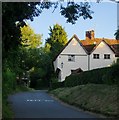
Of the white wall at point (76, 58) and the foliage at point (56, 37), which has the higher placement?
the foliage at point (56, 37)

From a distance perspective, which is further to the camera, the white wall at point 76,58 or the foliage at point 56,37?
the foliage at point 56,37

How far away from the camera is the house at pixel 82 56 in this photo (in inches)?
2820

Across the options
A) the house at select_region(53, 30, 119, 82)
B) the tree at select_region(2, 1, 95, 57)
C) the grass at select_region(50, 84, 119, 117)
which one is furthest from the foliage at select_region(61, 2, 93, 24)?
the house at select_region(53, 30, 119, 82)

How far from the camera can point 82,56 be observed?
72438mm

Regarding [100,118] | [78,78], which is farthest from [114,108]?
[78,78]

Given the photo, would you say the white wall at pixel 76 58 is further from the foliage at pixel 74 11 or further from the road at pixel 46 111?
the foliage at pixel 74 11

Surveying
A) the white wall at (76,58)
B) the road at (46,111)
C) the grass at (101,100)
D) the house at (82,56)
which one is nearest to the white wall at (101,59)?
the house at (82,56)

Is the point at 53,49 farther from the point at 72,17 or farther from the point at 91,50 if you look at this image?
the point at 72,17

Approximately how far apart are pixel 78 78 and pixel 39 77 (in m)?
38.0

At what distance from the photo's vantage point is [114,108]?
2172 centimetres

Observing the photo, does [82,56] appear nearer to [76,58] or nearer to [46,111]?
[76,58]

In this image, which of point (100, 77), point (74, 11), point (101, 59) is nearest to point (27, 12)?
point (74, 11)

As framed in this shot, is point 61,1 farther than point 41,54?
No

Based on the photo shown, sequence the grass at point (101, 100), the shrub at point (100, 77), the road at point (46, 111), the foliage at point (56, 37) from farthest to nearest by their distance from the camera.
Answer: the foliage at point (56, 37), the shrub at point (100, 77), the grass at point (101, 100), the road at point (46, 111)
